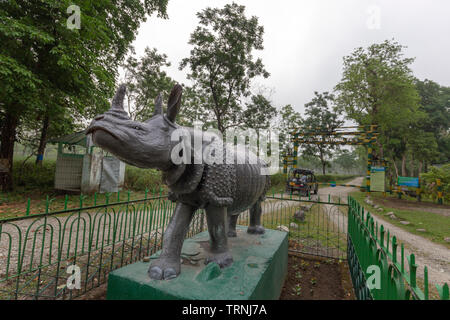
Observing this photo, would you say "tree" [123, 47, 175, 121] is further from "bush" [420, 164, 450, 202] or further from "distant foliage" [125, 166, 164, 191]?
"bush" [420, 164, 450, 202]

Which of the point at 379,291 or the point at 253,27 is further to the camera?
the point at 253,27

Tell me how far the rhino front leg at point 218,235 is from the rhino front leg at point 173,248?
0.22 m

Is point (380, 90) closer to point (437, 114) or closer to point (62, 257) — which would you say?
point (437, 114)

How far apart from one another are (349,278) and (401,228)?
4644 mm

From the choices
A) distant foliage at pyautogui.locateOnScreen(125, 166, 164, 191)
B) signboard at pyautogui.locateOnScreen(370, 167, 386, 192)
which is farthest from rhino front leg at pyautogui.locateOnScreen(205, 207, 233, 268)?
signboard at pyautogui.locateOnScreen(370, 167, 386, 192)

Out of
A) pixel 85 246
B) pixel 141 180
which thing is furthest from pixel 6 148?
pixel 85 246

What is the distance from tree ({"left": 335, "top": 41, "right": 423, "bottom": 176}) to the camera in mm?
15750

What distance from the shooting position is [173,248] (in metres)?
2.10

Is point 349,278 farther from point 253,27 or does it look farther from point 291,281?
point 253,27

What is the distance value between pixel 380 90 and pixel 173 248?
19392 millimetres

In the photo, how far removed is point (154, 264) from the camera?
82.1 inches

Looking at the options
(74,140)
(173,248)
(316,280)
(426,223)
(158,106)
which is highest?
(74,140)

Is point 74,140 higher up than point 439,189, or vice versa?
point 74,140
